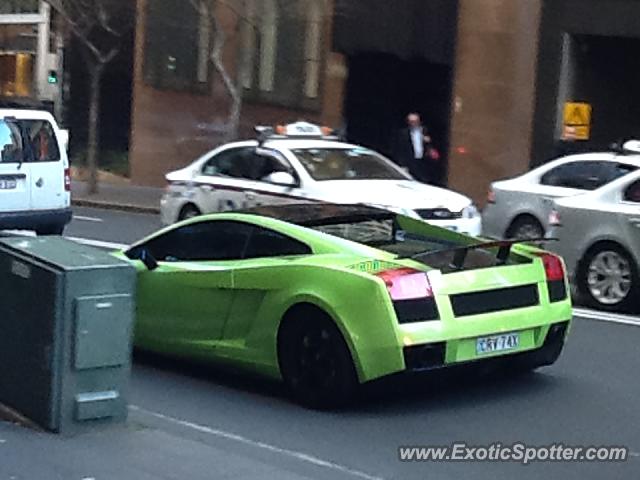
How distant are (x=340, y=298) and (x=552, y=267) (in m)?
1.72

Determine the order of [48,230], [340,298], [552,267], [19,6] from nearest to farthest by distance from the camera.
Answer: [340,298] < [552,267] < [48,230] < [19,6]

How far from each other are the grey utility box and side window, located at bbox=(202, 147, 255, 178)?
967cm

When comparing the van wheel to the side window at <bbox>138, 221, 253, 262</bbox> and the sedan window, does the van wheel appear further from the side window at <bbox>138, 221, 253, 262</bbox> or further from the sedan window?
the side window at <bbox>138, 221, 253, 262</bbox>

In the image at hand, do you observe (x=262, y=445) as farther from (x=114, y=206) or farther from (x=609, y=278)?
(x=114, y=206)

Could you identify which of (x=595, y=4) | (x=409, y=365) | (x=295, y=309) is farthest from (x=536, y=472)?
(x=595, y=4)

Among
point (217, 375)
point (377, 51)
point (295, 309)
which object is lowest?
point (217, 375)

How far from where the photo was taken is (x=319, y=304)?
9.52m

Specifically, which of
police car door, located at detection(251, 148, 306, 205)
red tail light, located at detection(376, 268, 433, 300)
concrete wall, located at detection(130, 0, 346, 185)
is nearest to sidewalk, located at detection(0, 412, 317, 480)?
red tail light, located at detection(376, 268, 433, 300)

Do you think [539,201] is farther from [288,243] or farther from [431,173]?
[431,173]

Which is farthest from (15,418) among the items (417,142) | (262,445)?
(417,142)

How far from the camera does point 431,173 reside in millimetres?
26422

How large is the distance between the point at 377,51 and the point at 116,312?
20520mm

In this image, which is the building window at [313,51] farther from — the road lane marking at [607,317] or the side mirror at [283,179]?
the road lane marking at [607,317]

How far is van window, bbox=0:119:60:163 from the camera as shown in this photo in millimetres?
17109
